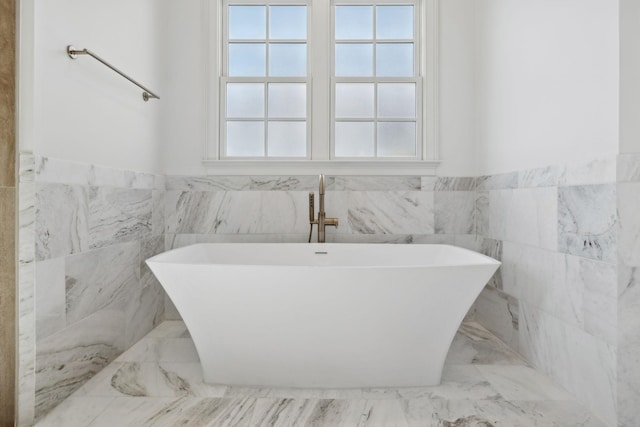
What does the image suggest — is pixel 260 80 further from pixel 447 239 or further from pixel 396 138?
pixel 447 239

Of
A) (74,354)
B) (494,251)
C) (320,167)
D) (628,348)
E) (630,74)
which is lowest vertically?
(74,354)

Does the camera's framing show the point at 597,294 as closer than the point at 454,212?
Yes

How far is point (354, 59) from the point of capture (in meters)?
2.70

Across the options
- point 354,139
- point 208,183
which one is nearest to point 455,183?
point 354,139

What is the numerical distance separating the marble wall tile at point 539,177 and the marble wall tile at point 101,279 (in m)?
2.18

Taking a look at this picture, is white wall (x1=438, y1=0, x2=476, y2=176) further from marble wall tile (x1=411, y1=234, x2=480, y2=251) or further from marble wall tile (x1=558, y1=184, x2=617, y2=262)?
marble wall tile (x1=558, y1=184, x2=617, y2=262)

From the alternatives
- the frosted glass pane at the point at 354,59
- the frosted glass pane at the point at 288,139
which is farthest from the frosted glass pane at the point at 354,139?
the frosted glass pane at the point at 354,59

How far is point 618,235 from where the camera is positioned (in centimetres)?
135

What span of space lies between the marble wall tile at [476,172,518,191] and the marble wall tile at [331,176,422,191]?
15.6 inches

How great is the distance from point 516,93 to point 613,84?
76cm

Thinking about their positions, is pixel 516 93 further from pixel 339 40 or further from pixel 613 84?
pixel 339 40

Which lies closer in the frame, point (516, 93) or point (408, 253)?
point (516, 93)

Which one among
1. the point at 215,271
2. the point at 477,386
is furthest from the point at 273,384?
the point at 477,386

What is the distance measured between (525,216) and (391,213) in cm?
84
